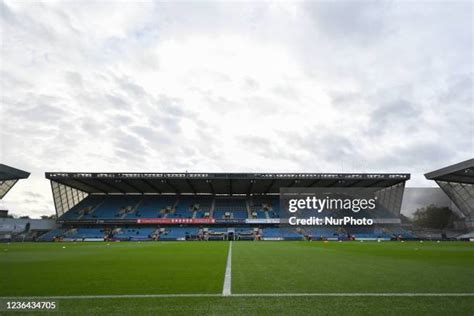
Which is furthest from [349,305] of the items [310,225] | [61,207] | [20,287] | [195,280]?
[61,207]

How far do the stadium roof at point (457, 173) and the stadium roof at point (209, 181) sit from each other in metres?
5.21

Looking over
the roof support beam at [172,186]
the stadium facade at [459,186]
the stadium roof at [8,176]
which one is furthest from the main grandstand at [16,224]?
the stadium facade at [459,186]

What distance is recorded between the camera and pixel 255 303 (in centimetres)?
513

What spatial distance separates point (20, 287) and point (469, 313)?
816 cm

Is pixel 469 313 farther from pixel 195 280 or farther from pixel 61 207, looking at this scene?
pixel 61 207

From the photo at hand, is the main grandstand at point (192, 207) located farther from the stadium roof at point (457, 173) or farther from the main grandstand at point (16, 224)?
the stadium roof at point (457, 173)

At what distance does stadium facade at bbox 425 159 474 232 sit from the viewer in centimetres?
4262

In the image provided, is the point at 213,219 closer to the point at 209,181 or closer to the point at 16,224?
the point at 209,181

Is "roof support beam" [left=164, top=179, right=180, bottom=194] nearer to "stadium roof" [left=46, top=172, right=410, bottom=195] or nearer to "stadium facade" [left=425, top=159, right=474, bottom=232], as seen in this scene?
"stadium roof" [left=46, top=172, right=410, bottom=195]

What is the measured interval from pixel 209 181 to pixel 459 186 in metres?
39.0

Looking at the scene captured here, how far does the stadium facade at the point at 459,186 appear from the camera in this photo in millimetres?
42619

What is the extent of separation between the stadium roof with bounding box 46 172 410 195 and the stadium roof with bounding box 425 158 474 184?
5.21 meters

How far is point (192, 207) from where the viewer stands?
59531 millimetres

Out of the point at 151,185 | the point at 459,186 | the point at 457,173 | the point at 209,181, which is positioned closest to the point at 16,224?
the point at 151,185
